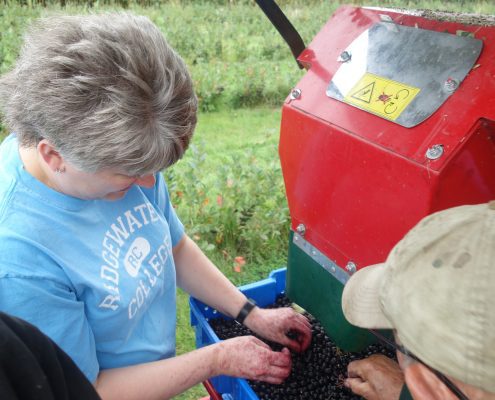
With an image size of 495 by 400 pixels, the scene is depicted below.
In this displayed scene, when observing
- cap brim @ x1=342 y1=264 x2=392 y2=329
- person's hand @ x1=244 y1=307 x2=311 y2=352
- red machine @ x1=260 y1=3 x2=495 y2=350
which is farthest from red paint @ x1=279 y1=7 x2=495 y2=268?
person's hand @ x1=244 y1=307 x2=311 y2=352

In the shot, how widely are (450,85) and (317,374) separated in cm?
98

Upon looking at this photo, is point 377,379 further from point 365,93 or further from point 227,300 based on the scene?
point 365,93

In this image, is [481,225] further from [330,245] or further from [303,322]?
[303,322]

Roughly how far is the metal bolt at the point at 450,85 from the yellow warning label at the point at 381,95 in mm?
63

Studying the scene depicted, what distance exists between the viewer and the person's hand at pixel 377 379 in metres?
1.13

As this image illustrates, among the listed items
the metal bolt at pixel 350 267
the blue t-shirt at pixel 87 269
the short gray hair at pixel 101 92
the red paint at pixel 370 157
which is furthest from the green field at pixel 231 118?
the metal bolt at pixel 350 267

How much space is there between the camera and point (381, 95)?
1048 millimetres

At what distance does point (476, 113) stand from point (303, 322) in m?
0.94

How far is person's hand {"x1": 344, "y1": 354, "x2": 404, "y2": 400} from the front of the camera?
3.72ft

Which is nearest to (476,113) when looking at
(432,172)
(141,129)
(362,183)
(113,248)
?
(432,172)

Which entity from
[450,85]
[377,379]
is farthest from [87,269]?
[450,85]

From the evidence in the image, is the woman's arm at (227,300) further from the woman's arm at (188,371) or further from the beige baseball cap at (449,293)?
the beige baseball cap at (449,293)

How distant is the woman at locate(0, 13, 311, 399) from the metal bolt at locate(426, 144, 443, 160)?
0.50 m

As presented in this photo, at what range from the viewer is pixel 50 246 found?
103 centimetres
